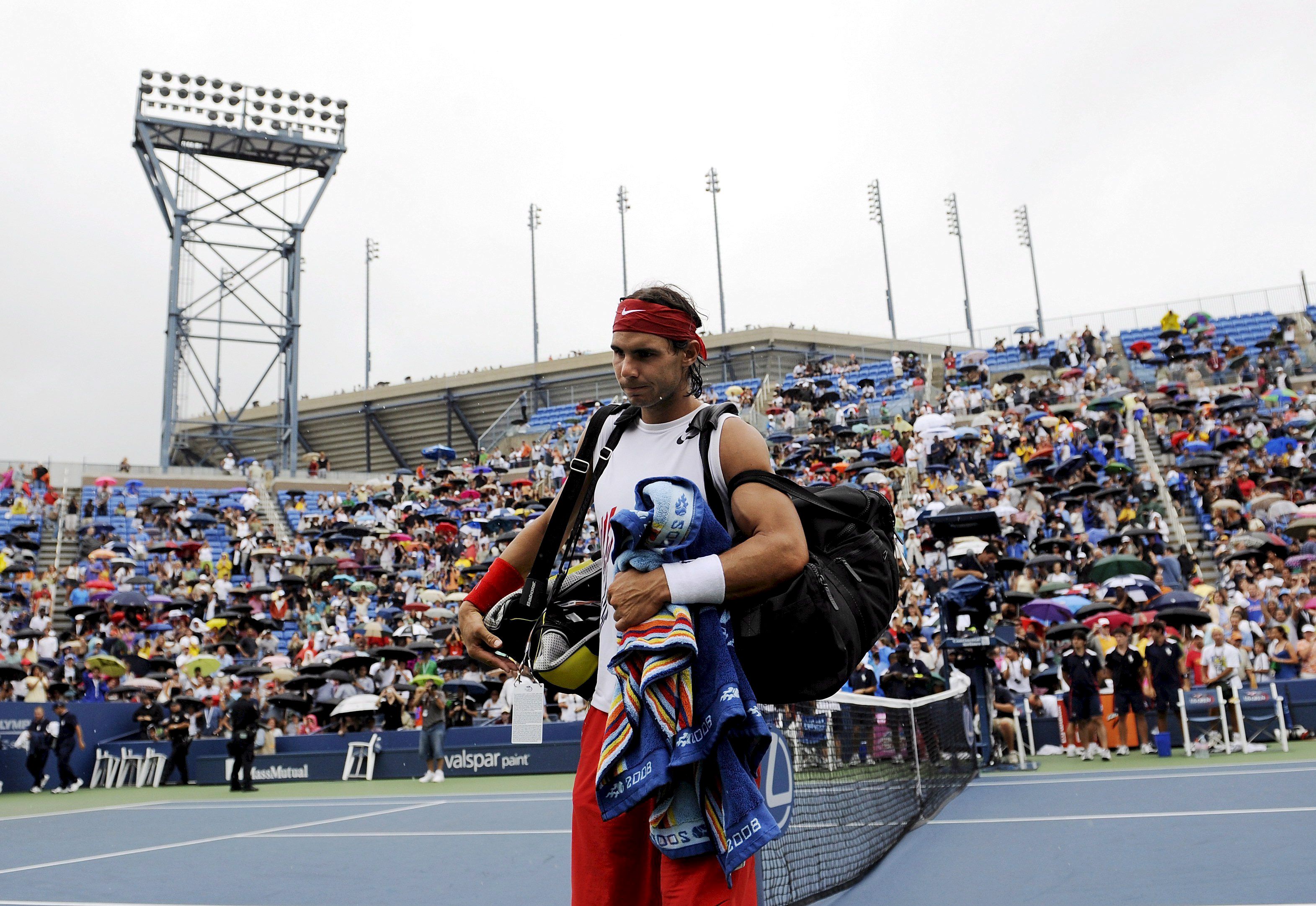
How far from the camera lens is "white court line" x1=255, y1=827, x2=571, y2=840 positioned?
8.79 meters

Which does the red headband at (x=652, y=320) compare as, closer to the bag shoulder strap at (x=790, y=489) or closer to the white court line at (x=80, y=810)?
the bag shoulder strap at (x=790, y=489)

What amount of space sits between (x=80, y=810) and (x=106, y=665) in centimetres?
683

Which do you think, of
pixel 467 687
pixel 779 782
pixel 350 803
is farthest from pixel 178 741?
pixel 779 782

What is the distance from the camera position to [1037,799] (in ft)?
30.5

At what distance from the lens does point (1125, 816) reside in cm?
770

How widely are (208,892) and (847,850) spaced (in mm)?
3716

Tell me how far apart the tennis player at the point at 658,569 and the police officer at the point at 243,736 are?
1441 cm

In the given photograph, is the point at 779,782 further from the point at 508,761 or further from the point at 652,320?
the point at 508,761

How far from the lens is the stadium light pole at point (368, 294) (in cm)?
7056

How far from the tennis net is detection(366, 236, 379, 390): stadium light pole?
6446 centimetres

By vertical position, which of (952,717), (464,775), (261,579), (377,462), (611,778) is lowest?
(464,775)

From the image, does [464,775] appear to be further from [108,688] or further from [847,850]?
[847,850]

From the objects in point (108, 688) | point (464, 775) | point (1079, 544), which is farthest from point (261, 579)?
point (1079, 544)

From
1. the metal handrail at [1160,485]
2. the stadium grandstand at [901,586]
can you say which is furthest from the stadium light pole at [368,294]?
the metal handrail at [1160,485]
